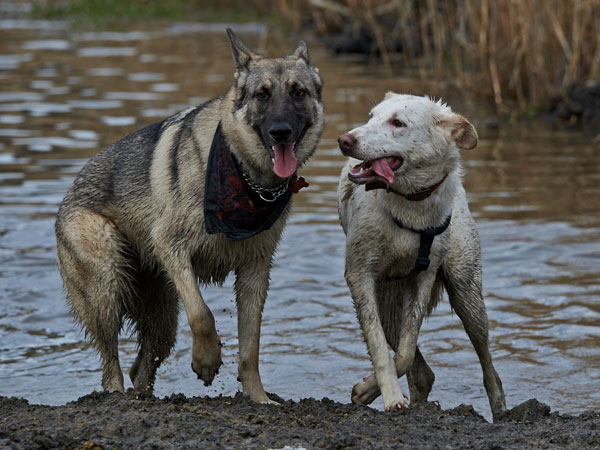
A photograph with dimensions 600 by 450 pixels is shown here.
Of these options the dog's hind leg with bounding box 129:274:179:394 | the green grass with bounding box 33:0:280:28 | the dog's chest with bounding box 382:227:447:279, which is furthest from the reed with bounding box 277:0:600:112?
the green grass with bounding box 33:0:280:28

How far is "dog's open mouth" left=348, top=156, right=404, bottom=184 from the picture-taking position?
5207 mm

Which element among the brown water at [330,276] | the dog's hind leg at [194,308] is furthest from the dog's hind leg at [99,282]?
the brown water at [330,276]

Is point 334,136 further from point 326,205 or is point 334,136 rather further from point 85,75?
point 85,75

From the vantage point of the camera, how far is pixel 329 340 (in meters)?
7.25

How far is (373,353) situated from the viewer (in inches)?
209

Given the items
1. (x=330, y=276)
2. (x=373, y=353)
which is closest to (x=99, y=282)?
(x=373, y=353)

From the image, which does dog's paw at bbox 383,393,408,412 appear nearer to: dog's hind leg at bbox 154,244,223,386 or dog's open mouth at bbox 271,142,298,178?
dog's hind leg at bbox 154,244,223,386

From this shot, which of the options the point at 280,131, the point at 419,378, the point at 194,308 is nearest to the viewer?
the point at 280,131

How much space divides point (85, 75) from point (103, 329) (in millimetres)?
14226

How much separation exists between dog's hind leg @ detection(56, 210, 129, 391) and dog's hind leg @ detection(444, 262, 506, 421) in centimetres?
194

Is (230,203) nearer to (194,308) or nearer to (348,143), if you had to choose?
(194,308)

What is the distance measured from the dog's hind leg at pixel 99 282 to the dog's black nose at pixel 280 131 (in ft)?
4.25

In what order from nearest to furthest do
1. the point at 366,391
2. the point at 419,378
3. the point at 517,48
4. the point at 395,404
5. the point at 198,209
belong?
the point at 395,404
the point at 366,391
the point at 198,209
the point at 419,378
the point at 517,48

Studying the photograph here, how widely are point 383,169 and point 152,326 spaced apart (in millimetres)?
1971
